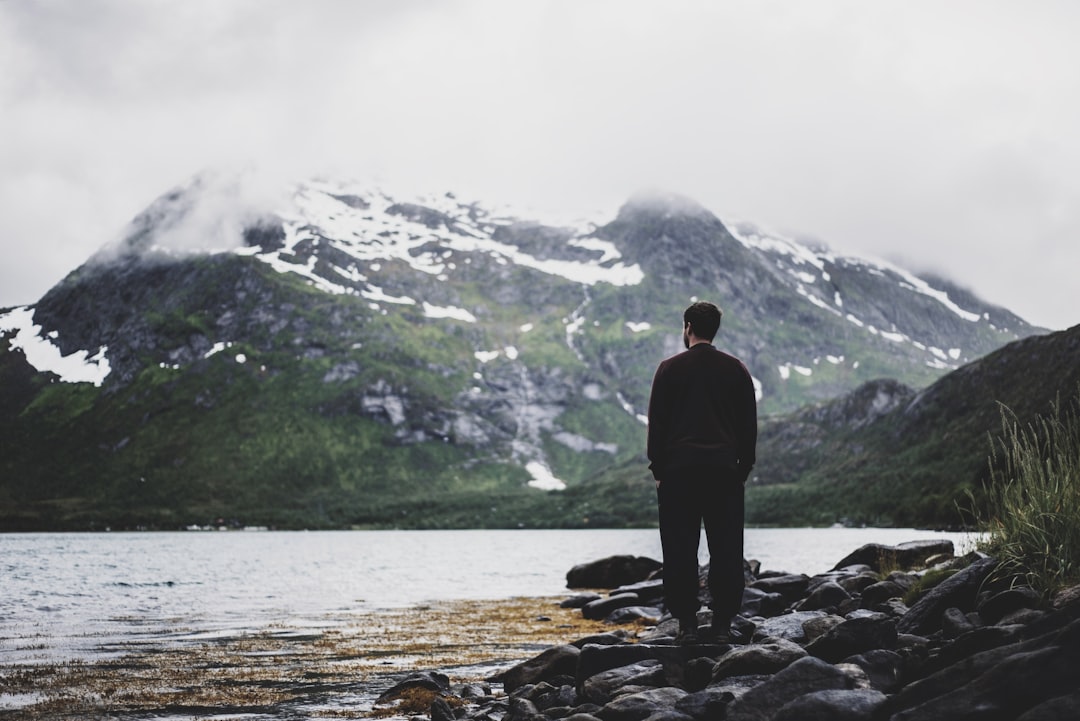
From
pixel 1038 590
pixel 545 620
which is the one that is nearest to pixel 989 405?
pixel 545 620

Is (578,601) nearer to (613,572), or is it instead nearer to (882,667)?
(613,572)

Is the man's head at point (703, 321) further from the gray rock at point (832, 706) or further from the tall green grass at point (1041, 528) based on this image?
the gray rock at point (832, 706)

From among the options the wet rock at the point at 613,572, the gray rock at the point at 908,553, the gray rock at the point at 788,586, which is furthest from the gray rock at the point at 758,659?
the wet rock at the point at 613,572

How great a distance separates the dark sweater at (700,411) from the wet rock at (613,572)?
3364 centimetres

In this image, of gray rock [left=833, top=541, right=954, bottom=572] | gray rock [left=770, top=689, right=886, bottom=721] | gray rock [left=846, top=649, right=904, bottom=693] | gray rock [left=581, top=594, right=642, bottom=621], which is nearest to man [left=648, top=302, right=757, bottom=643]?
gray rock [left=846, top=649, right=904, bottom=693]

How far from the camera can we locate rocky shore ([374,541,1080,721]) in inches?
267

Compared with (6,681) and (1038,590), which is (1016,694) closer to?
(1038,590)

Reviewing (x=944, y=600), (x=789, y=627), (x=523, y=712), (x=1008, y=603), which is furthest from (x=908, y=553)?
(x=523, y=712)

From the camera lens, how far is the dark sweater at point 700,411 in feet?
35.5

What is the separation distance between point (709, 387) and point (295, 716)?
775cm

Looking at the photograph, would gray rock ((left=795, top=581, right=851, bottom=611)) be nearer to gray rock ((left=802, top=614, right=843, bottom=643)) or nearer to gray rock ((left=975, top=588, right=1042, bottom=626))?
gray rock ((left=802, top=614, right=843, bottom=643))

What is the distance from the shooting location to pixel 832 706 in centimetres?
766

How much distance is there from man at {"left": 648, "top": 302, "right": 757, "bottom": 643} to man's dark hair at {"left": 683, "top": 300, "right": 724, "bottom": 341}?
0.05 ft

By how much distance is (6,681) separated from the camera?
50.4 ft
